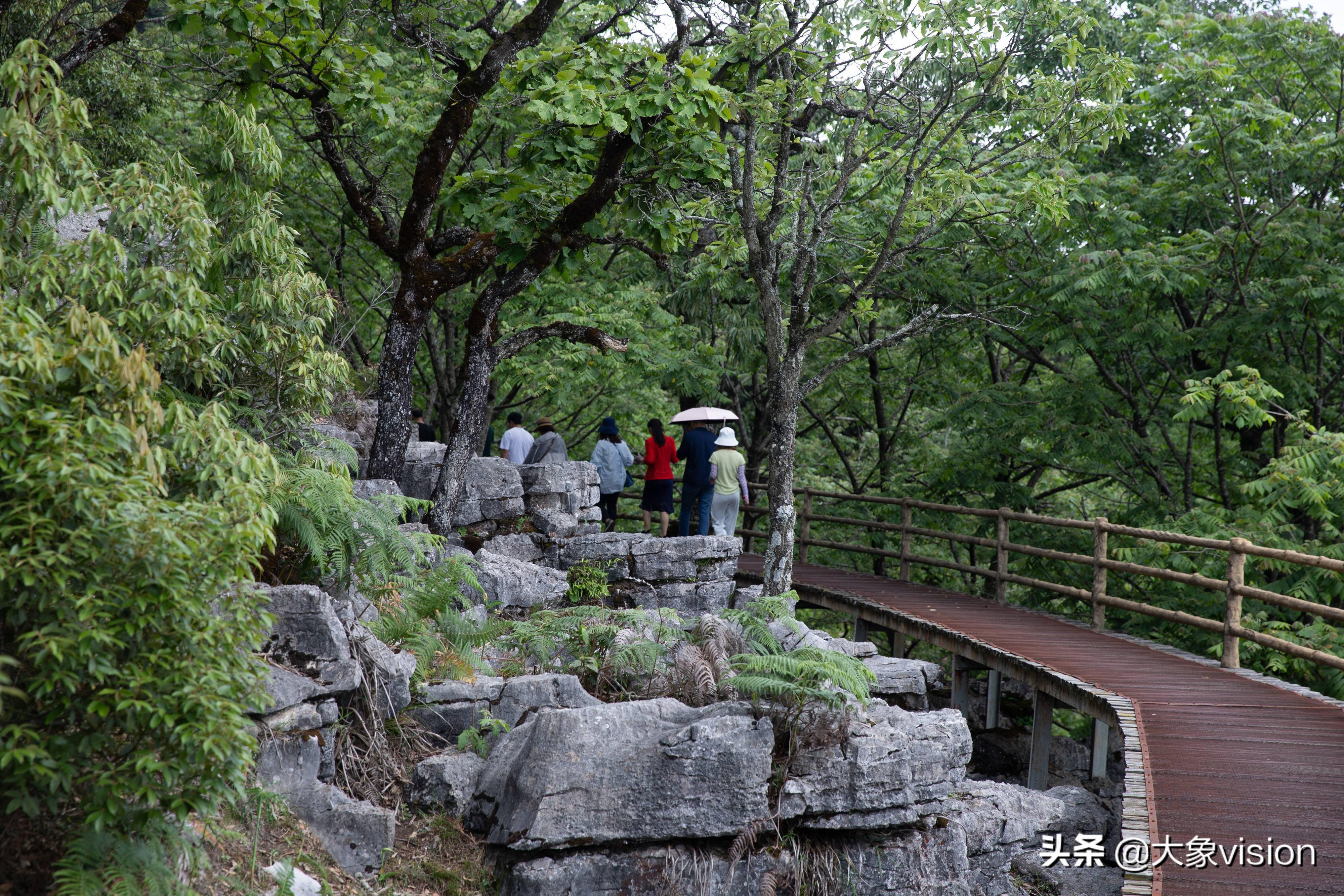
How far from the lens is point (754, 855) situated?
17.8 ft

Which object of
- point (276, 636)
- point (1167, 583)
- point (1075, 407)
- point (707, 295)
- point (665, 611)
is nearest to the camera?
point (276, 636)

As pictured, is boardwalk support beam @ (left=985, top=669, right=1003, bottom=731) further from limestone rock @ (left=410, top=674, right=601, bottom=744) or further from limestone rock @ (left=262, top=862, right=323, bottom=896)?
limestone rock @ (left=262, top=862, right=323, bottom=896)

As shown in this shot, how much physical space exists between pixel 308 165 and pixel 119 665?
45.2ft

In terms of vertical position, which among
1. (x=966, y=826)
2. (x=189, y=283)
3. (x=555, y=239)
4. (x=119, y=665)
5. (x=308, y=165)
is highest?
(x=308, y=165)

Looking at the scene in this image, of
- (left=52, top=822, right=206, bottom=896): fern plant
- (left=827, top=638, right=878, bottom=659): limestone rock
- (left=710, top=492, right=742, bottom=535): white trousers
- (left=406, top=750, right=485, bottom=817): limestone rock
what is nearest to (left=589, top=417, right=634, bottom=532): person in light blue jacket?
(left=710, top=492, right=742, bottom=535): white trousers

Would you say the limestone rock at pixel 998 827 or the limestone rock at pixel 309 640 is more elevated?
the limestone rock at pixel 309 640

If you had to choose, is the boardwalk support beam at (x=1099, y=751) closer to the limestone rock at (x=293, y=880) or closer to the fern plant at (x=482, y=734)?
the fern plant at (x=482, y=734)

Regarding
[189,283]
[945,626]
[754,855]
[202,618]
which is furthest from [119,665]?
[945,626]

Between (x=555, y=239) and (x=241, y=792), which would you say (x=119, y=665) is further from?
(x=555, y=239)

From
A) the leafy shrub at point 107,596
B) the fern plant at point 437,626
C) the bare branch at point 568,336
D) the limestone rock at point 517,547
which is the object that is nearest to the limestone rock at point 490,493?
the limestone rock at point 517,547

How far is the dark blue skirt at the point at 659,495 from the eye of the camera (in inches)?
535

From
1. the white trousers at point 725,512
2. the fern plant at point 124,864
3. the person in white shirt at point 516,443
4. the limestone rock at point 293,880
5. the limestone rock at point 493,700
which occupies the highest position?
the person in white shirt at point 516,443

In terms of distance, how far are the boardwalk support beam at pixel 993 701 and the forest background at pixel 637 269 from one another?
2.08m

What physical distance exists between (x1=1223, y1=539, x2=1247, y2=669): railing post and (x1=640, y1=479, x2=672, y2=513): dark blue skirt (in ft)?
22.9
